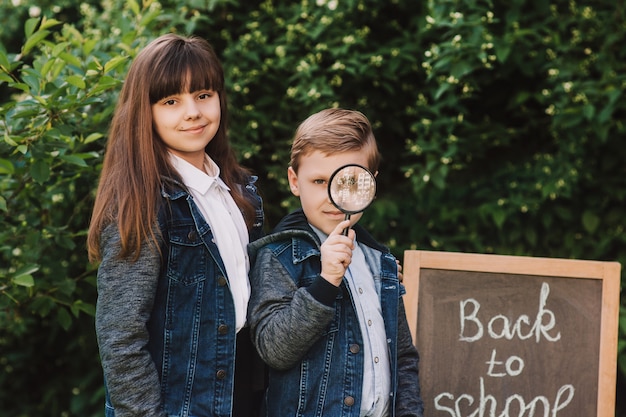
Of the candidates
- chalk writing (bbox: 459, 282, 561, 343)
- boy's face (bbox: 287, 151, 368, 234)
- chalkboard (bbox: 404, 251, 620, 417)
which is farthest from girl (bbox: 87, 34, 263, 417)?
chalk writing (bbox: 459, 282, 561, 343)

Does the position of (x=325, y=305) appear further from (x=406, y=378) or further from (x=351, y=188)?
(x=406, y=378)

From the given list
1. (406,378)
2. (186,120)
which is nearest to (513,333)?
(406,378)

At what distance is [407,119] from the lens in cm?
408

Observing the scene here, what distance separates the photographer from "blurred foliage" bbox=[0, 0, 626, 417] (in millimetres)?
3180

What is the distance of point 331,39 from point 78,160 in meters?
1.35

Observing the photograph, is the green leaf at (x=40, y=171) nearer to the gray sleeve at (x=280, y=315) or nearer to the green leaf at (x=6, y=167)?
the green leaf at (x=6, y=167)

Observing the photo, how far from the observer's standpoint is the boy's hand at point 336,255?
196 cm

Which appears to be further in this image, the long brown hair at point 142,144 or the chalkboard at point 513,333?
the chalkboard at point 513,333

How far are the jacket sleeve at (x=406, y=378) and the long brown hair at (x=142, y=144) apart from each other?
790 mm

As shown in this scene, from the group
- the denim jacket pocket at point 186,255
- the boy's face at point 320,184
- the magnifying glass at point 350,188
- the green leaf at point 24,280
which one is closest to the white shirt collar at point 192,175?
the denim jacket pocket at point 186,255

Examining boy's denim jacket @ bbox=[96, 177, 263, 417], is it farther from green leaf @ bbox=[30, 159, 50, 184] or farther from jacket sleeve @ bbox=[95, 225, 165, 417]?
green leaf @ bbox=[30, 159, 50, 184]

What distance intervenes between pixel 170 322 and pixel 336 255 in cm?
47

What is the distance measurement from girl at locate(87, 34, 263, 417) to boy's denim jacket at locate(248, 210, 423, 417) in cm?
11

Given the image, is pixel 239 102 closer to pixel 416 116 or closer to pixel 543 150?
pixel 416 116
